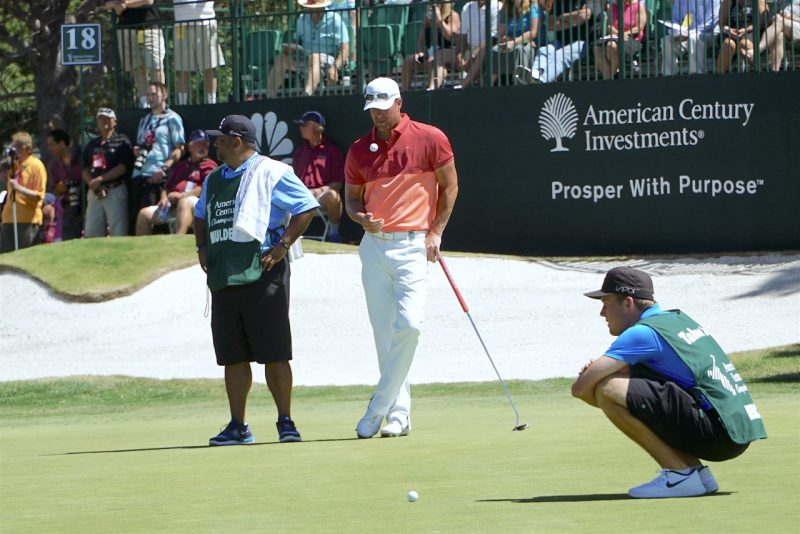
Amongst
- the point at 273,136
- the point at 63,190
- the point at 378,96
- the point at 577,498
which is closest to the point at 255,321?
the point at 378,96

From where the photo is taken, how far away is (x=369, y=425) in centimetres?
979

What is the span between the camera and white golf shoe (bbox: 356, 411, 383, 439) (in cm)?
978

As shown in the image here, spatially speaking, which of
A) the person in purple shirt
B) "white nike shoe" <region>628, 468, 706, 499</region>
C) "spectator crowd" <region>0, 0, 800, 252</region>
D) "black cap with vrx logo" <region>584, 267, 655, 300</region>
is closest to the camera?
"spectator crowd" <region>0, 0, 800, 252</region>

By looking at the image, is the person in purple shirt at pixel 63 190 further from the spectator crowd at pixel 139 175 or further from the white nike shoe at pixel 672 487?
the white nike shoe at pixel 672 487

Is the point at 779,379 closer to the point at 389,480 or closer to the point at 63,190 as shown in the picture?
the point at 389,480

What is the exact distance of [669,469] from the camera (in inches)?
257

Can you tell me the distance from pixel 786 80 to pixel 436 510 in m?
13.8

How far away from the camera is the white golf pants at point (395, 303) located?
9781 mm

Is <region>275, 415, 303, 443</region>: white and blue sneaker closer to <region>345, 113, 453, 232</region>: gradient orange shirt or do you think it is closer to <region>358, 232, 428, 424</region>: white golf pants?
<region>358, 232, 428, 424</region>: white golf pants

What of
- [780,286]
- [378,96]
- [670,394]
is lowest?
[780,286]

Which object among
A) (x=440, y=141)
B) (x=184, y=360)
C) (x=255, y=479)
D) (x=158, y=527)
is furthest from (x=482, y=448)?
(x=184, y=360)

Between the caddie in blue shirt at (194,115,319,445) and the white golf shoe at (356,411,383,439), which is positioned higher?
the caddie in blue shirt at (194,115,319,445)

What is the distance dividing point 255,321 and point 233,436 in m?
0.73

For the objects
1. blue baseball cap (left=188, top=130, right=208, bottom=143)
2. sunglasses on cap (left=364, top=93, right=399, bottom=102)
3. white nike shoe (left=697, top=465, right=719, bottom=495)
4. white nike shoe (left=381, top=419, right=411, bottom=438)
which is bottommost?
white nike shoe (left=381, top=419, right=411, bottom=438)
